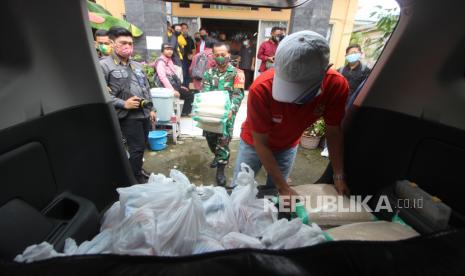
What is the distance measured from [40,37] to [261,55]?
18.5 feet

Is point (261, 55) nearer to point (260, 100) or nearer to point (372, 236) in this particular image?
point (260, 100)

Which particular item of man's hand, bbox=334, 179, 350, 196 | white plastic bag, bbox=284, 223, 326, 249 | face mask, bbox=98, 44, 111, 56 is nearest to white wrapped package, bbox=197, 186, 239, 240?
white plastic bag, bbox=284, 223, 326, 249

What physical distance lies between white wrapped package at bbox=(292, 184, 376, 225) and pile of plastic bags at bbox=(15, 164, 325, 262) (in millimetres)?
302

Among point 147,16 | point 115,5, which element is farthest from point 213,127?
point 115,5

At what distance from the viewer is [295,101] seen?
1.37m

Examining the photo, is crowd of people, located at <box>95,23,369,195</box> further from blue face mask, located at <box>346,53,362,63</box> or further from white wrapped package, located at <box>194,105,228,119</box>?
white wrapped package, located at <box>194,105,228,119</box>

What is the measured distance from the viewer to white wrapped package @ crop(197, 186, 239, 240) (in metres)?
0.89

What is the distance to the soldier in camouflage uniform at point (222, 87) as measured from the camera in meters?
3.29

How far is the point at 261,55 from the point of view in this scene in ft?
20.4

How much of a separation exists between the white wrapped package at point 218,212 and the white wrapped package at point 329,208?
442mm

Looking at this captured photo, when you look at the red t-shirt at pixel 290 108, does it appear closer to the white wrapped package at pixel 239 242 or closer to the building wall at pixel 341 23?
the white wrapped package at pixel 239 242

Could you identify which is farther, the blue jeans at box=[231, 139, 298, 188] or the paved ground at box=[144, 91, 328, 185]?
the paved ground at box=[144, 91, 328, 185]

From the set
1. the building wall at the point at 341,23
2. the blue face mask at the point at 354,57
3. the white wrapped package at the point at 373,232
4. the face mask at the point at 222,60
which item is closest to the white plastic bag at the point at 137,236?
the white wrapped package at the point at 373,232

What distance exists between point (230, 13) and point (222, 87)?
634cm
